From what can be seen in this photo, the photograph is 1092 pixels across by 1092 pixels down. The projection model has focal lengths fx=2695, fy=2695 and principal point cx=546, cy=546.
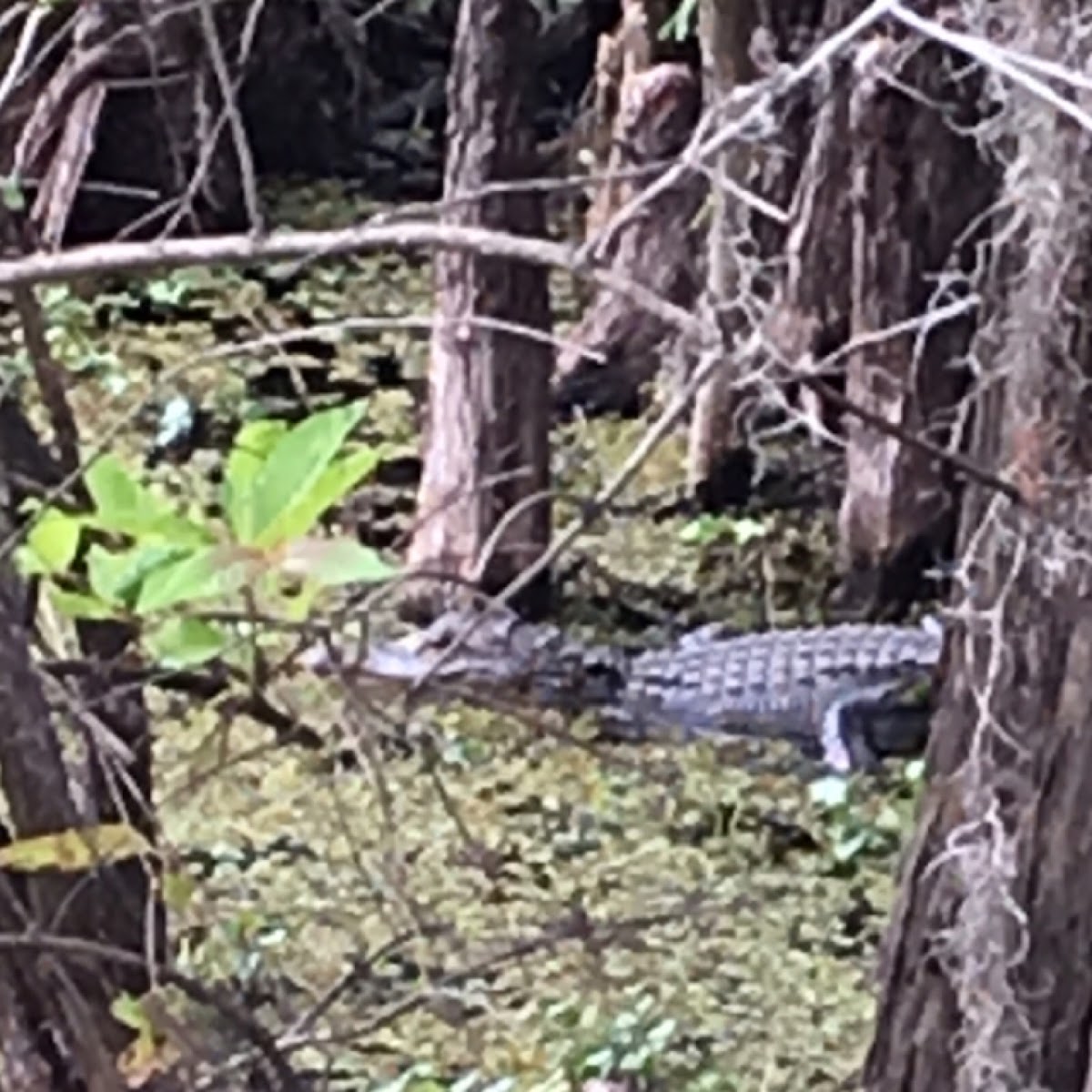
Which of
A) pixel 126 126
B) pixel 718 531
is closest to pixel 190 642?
pixel 718 531

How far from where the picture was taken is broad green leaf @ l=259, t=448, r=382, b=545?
1.07 m

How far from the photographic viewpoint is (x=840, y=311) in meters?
4.58

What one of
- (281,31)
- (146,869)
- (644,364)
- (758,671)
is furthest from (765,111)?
(281,31)

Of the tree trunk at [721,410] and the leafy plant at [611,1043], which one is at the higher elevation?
the tree trunk at [721,410]

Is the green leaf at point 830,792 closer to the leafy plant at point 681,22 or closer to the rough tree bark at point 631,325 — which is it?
the rough tree bark at point 631,325

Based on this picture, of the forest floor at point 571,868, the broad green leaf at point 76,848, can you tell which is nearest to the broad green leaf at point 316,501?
the broad green leaf at point 76,848

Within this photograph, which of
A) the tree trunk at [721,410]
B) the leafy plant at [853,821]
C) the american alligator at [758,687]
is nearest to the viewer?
the leafy plant at [853,821]

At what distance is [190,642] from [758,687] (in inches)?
116

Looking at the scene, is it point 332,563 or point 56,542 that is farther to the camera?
point 56,542

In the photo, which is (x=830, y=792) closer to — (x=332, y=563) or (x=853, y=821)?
(x=853, y=821)

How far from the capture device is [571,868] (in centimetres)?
332

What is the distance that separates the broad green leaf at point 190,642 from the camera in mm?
1144

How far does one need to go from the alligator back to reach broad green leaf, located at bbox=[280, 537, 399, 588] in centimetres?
283

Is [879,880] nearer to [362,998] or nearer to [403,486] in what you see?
[362,998]
